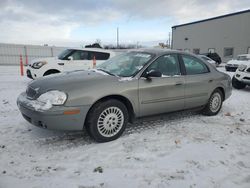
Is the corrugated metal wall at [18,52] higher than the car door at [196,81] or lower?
higher

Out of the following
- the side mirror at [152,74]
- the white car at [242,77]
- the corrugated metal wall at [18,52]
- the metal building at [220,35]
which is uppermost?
the metal building at [220,35]

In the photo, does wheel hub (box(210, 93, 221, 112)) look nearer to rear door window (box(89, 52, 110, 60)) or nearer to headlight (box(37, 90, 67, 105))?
headlight (box(37, 90, 67, 105))

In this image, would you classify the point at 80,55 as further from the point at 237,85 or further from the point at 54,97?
the point at 237,85

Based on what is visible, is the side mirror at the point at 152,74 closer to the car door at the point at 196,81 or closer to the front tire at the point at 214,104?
the car door at the point at 196,81

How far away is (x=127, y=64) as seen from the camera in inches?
171

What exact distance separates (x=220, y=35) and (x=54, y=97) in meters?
33.3

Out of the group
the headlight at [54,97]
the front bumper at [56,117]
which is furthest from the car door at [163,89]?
the headlight at [54,97]

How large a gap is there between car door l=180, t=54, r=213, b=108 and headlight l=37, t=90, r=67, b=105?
8.29 feet

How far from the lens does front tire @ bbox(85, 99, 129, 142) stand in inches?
138

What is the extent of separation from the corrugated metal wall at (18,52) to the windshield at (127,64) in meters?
18.3

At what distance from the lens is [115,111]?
3.71 m

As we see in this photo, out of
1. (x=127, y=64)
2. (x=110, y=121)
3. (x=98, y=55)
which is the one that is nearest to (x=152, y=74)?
(x=127, y=64)

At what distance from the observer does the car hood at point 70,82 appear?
3416 mm

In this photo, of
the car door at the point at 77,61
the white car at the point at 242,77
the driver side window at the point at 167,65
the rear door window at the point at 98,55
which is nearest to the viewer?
the driver side window at the point at 167,65
